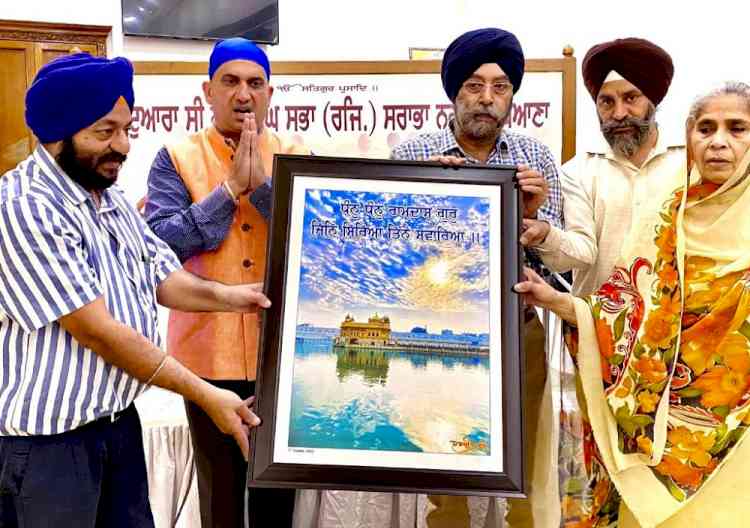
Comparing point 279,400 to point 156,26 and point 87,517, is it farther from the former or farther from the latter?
point 156,26

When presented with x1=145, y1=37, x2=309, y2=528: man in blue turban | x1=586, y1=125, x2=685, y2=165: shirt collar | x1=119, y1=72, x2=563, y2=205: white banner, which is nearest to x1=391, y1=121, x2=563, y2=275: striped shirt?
x1=586, y1=125, x2=685, y2=165: shirt collar

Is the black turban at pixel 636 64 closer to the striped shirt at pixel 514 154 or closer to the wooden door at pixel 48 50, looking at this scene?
the striped shirt at pixel 514 154

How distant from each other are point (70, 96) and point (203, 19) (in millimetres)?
3389

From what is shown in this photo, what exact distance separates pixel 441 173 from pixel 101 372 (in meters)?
0.92

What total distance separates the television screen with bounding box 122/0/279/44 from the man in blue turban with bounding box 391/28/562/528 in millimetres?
2809

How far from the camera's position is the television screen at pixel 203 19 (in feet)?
14.5

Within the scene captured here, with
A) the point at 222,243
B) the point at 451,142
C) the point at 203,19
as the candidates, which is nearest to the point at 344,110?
the point at 451,142

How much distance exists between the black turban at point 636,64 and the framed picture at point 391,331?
0.76 meters

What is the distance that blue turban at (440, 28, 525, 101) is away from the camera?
6.93 feet

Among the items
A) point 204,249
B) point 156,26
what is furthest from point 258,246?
point 156,26

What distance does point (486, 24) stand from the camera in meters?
5.02

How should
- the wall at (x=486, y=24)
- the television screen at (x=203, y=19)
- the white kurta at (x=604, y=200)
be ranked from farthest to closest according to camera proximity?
the television screen at (x=203, y=19)
the wall at (x=486, y=24)
the white kurta at (x=604, y=200)

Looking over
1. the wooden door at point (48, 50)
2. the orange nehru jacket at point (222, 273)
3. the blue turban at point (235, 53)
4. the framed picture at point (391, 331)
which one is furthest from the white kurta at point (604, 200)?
the wooden door at point (48, 50)

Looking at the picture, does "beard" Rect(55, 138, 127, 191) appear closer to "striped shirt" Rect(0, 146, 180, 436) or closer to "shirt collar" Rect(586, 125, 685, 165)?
"striped shirt" Rect(0, 146, 180, 436)
